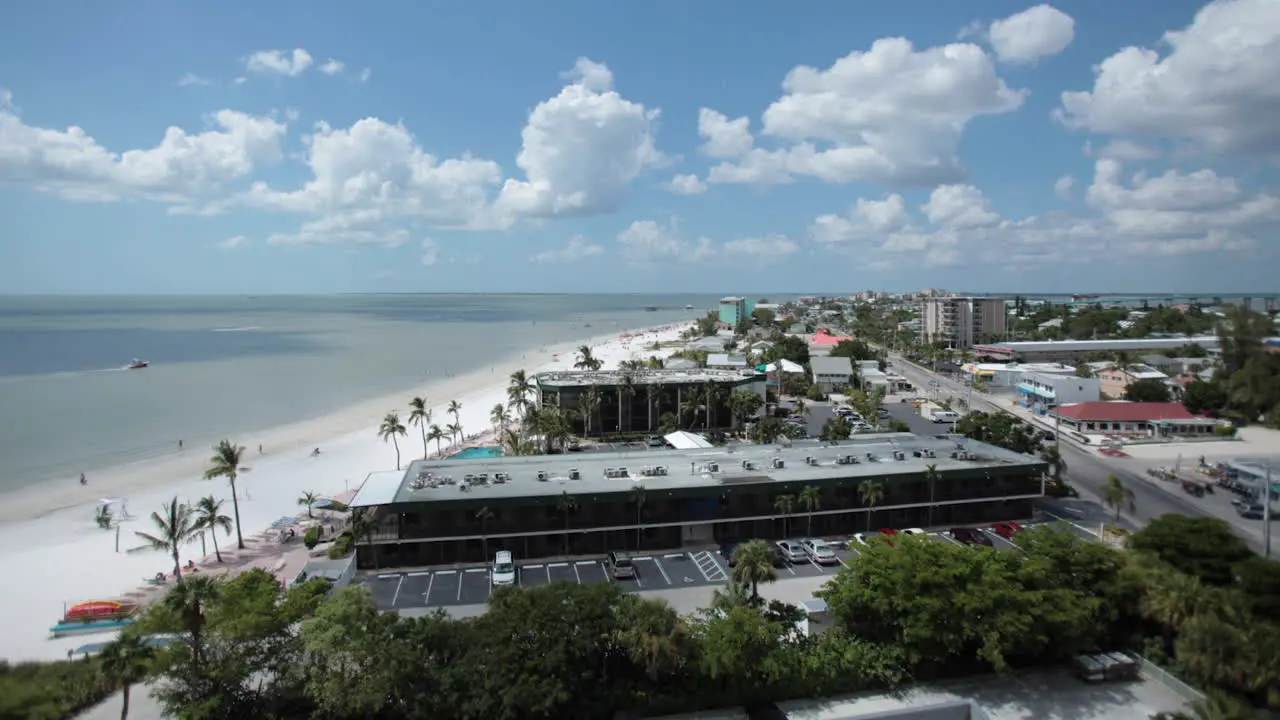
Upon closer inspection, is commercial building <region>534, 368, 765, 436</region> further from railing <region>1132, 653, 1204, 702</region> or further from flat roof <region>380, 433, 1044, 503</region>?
railing <region>1132, 653, 1204, 702</region>

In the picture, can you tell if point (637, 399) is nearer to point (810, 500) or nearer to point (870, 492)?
point (810, 500)

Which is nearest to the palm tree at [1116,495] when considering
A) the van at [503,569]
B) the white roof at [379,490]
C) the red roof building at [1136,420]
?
the red roof building at [1136,420]

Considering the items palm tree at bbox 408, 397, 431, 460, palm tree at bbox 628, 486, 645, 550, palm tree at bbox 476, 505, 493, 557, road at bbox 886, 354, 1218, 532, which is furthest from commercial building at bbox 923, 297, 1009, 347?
palm tree at bbox 476, 505, 493, 557

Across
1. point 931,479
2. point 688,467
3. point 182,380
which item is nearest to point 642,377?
point 688,467

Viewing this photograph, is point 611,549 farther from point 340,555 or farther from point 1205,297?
point 1205,297

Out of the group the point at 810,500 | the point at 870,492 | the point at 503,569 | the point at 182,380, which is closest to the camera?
the point at 503,569

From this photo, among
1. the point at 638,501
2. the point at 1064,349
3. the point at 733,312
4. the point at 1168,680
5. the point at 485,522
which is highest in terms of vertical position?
the point at 733,312
